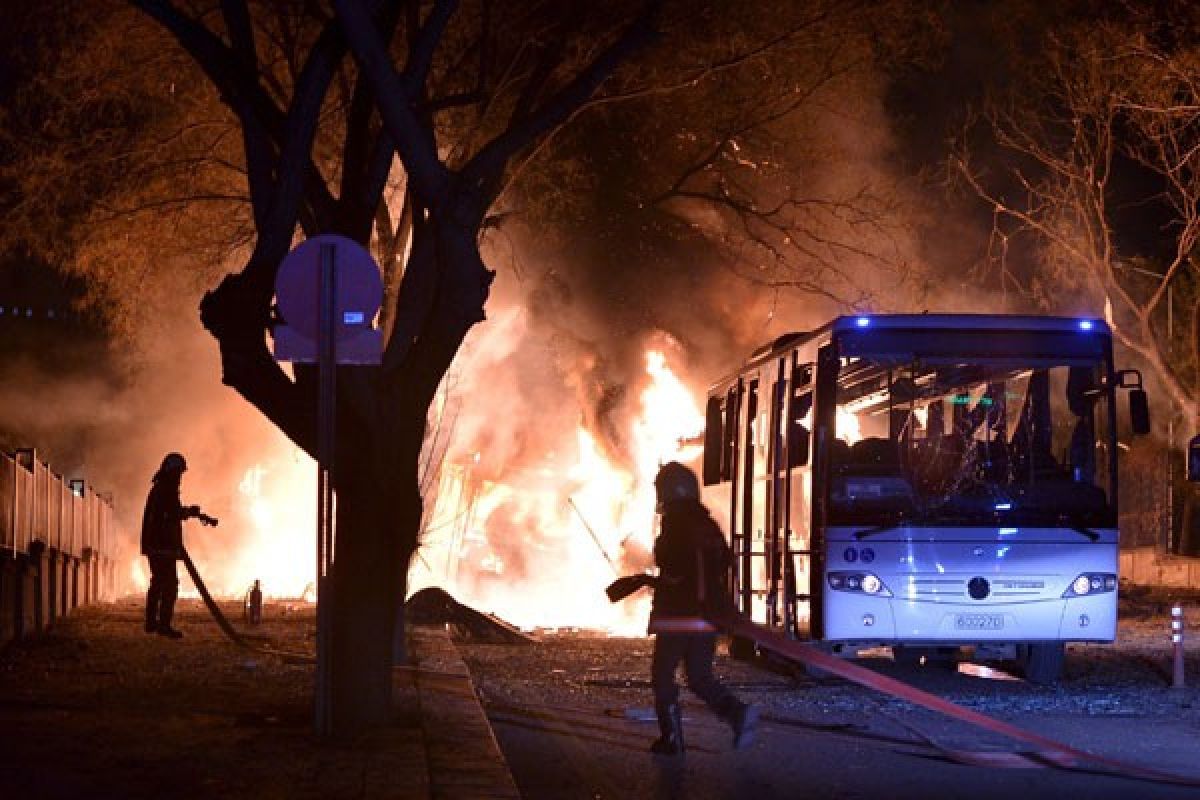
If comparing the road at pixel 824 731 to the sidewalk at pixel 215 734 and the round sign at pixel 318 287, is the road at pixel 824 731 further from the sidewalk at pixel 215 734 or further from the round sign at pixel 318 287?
the round sign at pixel 318 287

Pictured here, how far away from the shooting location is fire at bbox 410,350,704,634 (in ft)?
97.0

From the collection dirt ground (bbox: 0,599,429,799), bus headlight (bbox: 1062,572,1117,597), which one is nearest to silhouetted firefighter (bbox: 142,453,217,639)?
dirt ground (bbox: 0,599,429,799)

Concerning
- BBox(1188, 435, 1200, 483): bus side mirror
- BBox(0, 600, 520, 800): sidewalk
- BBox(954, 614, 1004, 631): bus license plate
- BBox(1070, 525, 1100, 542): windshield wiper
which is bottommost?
BBox(0, 600, 520, 800): sidewalk

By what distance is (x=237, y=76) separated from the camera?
10.6 metres

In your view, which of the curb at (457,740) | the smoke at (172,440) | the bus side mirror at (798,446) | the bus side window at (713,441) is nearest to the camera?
the curb at (457,740)

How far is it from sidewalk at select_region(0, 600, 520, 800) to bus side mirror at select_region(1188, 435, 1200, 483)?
226 inches

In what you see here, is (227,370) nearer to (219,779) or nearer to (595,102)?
(219,779)

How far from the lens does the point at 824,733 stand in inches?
457

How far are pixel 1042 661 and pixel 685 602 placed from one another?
5.87 meters

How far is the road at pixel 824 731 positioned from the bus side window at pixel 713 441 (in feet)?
11.6

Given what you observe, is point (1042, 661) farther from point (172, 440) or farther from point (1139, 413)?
point (172, 440)

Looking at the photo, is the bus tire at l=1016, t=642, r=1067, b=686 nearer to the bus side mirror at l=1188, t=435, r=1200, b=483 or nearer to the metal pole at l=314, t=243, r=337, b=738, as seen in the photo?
the bus side mirror at l=1188, t=435, r=1200, b=483

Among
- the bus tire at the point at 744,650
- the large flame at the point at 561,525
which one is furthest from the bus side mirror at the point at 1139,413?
the large flame at the point at 561,525

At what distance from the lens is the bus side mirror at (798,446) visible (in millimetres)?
15262
